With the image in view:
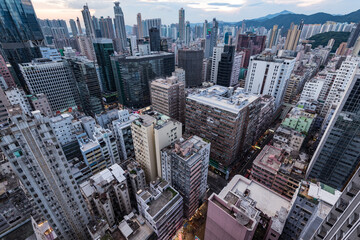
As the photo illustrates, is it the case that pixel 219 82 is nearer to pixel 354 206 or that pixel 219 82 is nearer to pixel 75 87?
pixel 75 87

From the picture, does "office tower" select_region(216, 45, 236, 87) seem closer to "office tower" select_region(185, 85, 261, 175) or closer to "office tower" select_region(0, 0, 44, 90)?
"office tower" select_region(185, 85, 261, 175)

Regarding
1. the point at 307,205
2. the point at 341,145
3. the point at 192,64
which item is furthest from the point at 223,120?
the point at 192,64

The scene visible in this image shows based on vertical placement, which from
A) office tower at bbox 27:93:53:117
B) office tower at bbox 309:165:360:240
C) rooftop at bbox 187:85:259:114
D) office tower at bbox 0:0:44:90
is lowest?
office tower at bbox 27:93:53:117

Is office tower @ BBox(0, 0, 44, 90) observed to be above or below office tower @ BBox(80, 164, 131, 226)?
above

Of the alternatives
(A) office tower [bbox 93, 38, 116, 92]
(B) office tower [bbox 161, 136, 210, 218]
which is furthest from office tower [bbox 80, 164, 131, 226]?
(A) office tower [bbox 93, 38, 116, 92]

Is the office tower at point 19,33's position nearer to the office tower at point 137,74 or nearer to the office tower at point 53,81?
the office tower at point 53,81

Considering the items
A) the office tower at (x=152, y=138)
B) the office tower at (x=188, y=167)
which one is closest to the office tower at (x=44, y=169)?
the office tower at (x=152, y=138)
